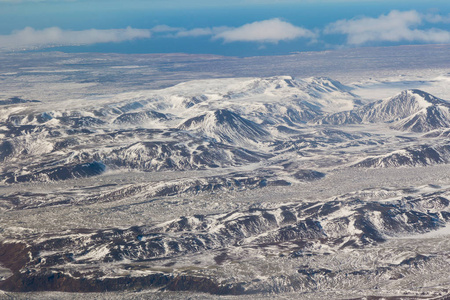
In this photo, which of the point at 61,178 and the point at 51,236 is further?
the point at 61,178

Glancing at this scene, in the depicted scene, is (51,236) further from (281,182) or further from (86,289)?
(281,182)

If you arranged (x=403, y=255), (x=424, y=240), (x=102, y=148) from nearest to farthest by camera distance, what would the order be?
(x=403, y=255) → (x=424, y=240) → (x=102, y=148)

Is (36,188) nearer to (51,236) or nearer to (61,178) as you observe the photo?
(61,178)

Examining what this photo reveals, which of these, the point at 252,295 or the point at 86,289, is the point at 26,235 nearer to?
the point at 86,289

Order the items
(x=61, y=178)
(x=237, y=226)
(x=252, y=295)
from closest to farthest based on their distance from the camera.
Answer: (x=252, y=295) < (x=237, y=226) < (x=61, y=178)

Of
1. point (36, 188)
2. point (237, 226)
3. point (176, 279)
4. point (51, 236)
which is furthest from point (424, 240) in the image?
point (36, 188)

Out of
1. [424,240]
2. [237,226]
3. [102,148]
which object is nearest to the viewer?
[424,240]

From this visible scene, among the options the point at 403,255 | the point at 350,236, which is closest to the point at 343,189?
the point at 350,236

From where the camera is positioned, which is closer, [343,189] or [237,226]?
[237,226]

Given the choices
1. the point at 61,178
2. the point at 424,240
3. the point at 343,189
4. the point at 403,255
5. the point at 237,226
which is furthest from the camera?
the point at 61,178
